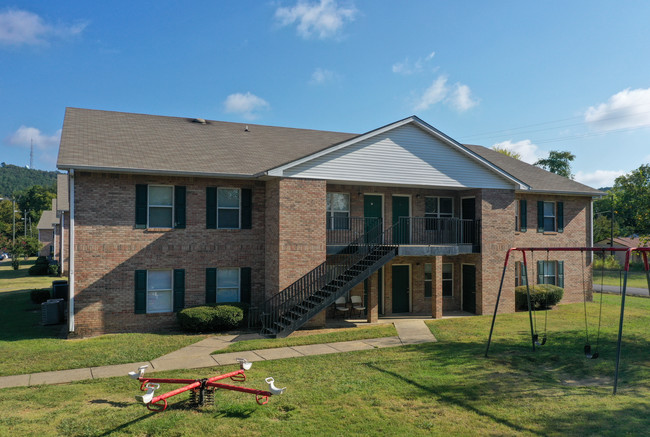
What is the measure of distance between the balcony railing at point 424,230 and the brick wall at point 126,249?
4713mm

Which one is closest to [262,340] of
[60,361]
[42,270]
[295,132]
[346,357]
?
[346,357]

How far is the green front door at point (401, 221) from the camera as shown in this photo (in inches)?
765

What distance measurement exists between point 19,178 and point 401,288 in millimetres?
211459

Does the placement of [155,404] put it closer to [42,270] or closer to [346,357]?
[346,357]

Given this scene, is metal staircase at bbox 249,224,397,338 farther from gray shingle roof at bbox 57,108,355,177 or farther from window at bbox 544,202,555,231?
window at bbox 544,202,555,231

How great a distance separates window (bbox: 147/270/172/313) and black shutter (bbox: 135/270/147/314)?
0.16 m

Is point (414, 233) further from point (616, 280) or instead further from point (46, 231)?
point (46, 231)

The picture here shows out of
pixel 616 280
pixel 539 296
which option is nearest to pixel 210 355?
pixel 539 296

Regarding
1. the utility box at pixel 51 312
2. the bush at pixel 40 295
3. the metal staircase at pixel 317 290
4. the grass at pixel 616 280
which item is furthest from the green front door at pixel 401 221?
the grass at pixel 616 280

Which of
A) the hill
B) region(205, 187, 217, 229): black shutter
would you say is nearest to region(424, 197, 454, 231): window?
region(205, 187, 217, 229): black shutter

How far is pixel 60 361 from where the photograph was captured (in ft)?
38.3

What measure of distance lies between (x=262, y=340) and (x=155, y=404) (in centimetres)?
602

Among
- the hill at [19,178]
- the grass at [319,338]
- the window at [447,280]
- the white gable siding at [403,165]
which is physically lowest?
→ the grass at [319,338]

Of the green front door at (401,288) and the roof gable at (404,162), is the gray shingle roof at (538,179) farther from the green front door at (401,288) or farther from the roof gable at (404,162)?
the green front door at (401,288)
